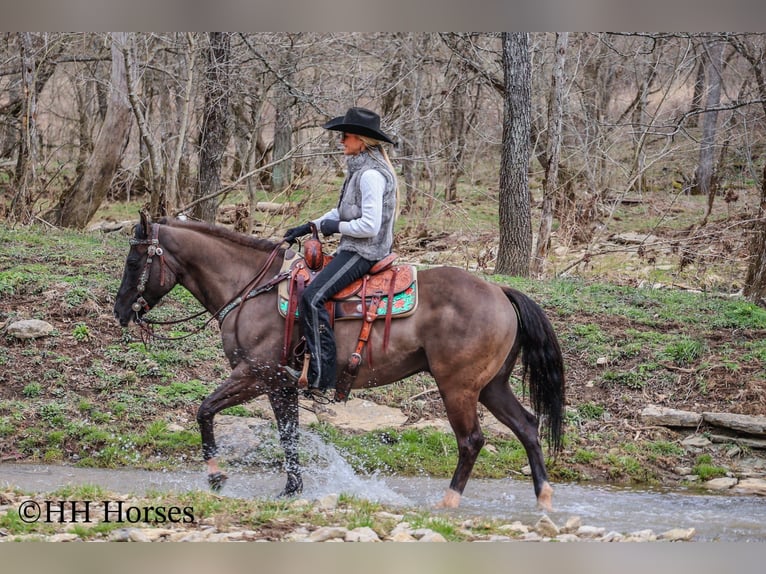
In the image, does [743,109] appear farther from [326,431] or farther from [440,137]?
[326,431]

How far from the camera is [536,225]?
17062mm

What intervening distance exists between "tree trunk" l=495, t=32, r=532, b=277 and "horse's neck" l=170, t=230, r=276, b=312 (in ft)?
22.2

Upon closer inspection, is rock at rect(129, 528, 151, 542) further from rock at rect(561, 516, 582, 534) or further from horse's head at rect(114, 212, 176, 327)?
rock at rect(561, 516, 582, 534)

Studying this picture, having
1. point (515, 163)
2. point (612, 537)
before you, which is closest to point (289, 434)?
point (612, 537)

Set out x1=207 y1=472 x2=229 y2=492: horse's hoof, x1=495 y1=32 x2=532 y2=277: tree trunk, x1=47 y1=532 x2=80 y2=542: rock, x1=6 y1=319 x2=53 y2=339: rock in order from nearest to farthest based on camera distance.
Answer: x1=47 y1=532 x2=80 y2=542: rock → x1=207 y1=472 x2=229 y2=492: horse's hoof → x1=6 y1=319 x2=53 y2=339: rock → x1=495 y1=32 x2=532 y2=277: tree trunk

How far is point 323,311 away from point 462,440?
1.33m

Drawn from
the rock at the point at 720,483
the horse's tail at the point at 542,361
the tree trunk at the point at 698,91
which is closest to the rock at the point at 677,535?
the horse's tail at the point at 542,361

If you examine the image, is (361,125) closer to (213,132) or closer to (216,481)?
(216,481)

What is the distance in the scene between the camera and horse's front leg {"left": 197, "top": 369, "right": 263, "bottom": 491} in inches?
235

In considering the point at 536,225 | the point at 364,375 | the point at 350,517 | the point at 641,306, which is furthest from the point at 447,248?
the point at 350,517

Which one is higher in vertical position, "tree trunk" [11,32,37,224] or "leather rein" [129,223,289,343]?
"tree trunk" [11,32,37,224]

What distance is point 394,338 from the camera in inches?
238

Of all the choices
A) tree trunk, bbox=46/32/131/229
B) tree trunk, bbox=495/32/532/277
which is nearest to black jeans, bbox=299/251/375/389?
tree trunk, bbox=495/32/532/277

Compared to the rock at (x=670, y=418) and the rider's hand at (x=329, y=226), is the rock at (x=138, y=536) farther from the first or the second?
the rock at (x=670, y=418)
